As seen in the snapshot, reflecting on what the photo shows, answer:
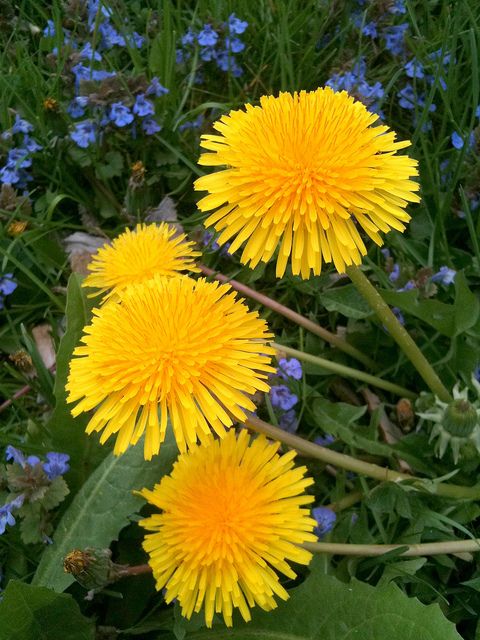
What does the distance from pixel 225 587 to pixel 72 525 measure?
1.95 feet

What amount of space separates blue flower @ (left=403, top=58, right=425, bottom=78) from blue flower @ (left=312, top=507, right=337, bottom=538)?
4.96 ft

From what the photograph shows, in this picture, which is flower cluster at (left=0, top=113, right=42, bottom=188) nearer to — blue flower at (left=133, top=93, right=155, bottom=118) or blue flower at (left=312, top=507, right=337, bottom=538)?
blue flower at (left=133, top=93, right=155, bottom=118)

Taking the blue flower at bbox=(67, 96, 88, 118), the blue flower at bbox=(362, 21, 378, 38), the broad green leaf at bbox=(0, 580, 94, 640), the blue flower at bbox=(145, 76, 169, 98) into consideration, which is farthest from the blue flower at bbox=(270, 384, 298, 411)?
the blue flower at bbox=(362, 21, 378, 38)

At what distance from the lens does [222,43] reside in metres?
2.60

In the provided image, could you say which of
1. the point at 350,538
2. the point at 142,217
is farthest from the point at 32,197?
the point at 350,538

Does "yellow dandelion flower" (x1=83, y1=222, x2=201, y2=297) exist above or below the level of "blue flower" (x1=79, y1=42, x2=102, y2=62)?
below

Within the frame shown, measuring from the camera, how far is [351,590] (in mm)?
1571

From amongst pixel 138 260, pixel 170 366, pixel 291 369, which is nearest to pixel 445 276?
pixel 291 369

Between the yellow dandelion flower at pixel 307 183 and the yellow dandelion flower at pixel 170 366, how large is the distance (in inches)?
6.1

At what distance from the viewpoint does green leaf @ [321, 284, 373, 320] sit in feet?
6.70

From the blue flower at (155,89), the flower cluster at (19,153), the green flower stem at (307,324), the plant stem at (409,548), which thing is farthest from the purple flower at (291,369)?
the flower cluster at (19,153)

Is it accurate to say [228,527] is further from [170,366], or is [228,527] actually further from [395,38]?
[395,38]

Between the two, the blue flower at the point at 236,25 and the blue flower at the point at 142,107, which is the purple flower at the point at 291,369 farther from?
the blue flower at the point at 236,25

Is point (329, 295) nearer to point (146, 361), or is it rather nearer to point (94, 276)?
point (94, 276)
